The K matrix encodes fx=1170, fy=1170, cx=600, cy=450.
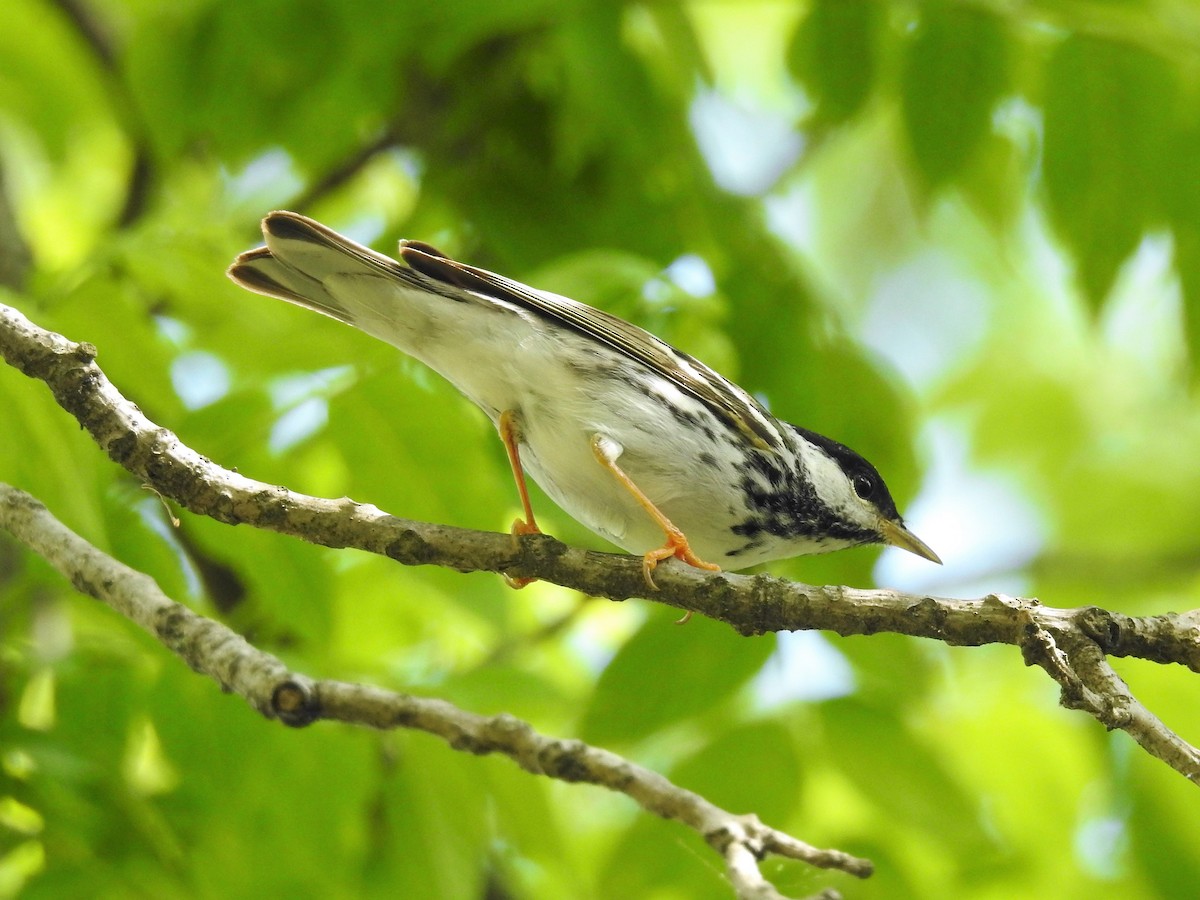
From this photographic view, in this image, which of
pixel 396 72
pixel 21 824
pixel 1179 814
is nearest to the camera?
pixel 21 824

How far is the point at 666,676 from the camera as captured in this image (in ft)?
10.5

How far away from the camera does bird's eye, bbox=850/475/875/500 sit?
12.4 ft

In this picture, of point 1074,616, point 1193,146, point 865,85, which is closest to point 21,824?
point 1074,616

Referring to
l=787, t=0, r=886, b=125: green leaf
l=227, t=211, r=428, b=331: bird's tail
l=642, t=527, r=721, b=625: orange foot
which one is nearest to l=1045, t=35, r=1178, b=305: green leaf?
l=787, t=0, r=886, b=125: green leaf

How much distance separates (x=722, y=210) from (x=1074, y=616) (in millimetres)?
2192

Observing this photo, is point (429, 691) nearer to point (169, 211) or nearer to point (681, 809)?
point (681, 809)

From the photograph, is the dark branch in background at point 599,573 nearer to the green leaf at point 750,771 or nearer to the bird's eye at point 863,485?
the green leaf at point 750,771

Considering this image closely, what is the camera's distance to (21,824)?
3.01 metres

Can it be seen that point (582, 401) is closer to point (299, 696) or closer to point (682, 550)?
point (682, 550)

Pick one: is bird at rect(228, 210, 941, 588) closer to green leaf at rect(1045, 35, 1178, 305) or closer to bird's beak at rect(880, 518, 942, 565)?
bird's beak at rect(880, 518, 942, 565)

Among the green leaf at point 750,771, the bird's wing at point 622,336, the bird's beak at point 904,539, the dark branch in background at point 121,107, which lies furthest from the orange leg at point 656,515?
the dark branch in background at point 121,107

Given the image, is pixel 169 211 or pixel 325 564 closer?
pixel 325 564

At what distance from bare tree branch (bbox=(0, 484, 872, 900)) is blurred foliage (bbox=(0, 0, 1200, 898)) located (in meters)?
0.20

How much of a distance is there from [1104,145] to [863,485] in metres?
1.29
